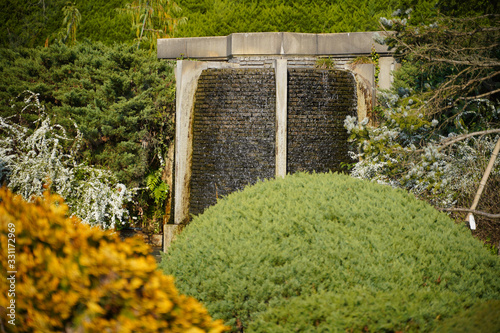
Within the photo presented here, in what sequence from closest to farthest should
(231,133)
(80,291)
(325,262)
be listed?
(80,291)
(325,262)
(231,133)

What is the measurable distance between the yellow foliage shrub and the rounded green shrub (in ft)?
3.00

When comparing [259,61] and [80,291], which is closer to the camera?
A: [80,291]

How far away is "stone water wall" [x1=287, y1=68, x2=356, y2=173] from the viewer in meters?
9.63

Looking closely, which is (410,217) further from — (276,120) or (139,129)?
(139,129)

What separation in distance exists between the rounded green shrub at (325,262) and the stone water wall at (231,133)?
5.40 metres

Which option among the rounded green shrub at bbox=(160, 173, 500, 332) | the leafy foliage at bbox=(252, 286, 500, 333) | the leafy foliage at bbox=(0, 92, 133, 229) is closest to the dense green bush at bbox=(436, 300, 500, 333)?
the leafy foliage at bbox=(252, 286, 500, 333)

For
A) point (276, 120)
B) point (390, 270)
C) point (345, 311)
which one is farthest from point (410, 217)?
point (276, 120)

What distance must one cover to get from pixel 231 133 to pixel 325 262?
6502mm

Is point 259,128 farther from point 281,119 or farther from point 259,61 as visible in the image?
point 259,61

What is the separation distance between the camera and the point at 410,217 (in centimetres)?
394

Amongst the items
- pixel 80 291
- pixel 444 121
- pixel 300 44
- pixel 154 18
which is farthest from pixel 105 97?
pixel 80 291

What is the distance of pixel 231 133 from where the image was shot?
9734 mm

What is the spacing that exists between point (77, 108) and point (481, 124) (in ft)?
25.6

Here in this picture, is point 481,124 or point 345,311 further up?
point 481,124
